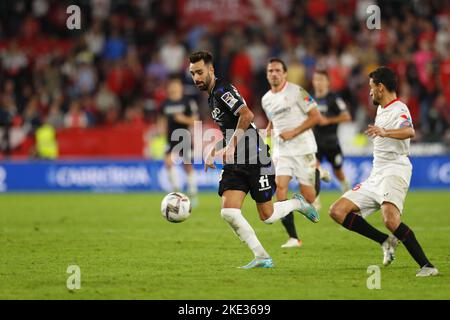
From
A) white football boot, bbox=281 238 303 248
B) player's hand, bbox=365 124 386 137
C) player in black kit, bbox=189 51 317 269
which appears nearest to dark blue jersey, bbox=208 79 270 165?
player in black kit, bbox=189 51 317 269

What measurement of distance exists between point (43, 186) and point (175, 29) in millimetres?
7635

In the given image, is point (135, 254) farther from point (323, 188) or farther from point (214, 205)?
point (323, 188)

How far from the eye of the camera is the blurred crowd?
22.9 meters

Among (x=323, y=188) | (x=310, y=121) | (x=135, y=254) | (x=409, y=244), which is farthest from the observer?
(x=323, y=188)

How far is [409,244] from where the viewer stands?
29.0 feet

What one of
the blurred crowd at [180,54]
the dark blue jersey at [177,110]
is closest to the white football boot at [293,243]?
the dark blue jersey at [177,110]

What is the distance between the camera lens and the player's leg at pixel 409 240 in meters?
8.83

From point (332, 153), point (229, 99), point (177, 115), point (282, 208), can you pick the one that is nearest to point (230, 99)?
point (229, 99)

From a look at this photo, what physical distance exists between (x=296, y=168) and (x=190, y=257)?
7.74 feet

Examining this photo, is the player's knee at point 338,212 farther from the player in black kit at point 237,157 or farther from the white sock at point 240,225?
the white sock at point 240,225

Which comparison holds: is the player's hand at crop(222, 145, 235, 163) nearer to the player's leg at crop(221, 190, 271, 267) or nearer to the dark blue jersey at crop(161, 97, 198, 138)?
the player's leg at crop(221, 190, 271, 267)

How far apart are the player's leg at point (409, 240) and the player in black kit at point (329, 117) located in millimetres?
5608

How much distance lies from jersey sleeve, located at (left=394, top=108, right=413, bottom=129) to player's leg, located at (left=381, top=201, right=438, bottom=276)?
868 mm
